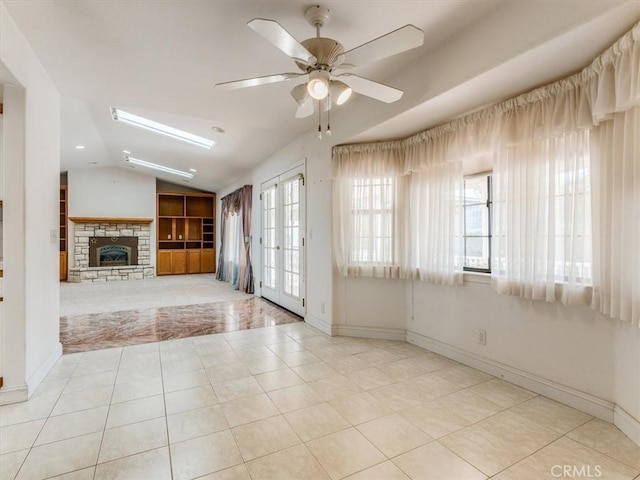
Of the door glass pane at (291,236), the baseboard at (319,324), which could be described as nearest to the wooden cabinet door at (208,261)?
the door glass pane at (291,236)

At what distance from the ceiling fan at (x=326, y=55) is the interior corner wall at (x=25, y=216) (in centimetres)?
156

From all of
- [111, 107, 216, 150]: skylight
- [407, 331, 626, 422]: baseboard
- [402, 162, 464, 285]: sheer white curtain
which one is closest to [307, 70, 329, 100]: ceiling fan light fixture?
[402, 162, 464, 285]: sheer white curtain

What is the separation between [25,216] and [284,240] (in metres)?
3.29

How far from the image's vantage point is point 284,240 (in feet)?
17.1

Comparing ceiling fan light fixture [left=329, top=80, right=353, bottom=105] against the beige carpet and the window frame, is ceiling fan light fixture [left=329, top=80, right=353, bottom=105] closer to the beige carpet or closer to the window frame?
the window frame

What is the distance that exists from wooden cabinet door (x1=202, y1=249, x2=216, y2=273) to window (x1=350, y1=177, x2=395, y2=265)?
25.6 feet

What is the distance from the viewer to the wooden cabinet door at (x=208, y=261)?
407 inches

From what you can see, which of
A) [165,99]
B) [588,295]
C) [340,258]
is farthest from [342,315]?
[165,99]

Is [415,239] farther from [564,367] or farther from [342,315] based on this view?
[564,367]

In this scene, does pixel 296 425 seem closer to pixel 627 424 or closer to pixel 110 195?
pixel 627 424

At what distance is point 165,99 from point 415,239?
9.64ft

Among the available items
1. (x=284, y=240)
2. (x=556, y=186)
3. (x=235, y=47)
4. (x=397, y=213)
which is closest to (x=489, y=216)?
(x=556, y=186)

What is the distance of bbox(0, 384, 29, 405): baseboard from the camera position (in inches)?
88.1

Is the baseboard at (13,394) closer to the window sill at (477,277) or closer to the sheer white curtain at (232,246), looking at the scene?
the window sill at (477,277)
